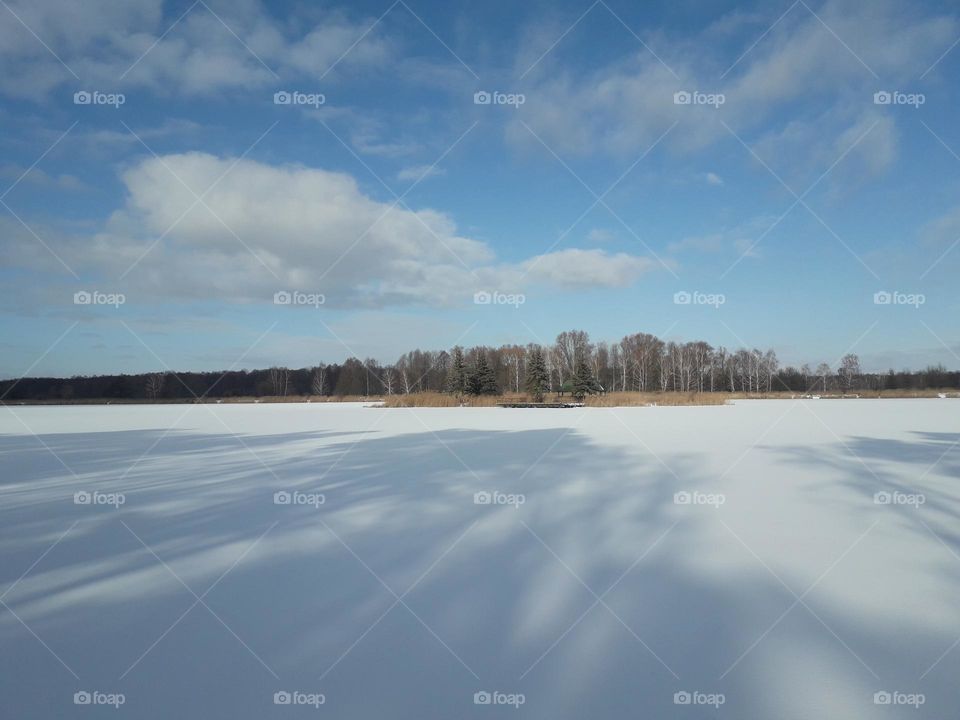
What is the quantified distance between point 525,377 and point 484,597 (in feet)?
168

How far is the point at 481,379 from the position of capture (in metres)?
44.3

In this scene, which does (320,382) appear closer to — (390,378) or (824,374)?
(390,378)

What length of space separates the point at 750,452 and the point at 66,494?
11047mm

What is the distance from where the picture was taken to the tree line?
153 feet

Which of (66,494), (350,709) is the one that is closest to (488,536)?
(350,709)

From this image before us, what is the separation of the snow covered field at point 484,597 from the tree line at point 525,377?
1338 inches

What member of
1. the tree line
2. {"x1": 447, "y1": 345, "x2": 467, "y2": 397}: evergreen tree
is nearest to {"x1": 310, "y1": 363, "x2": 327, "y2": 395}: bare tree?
the tree line

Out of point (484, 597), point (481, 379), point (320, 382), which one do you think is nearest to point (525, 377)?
point (481, 379)

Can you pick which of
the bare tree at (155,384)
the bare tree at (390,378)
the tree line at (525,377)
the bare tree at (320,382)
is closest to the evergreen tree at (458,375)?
the tree line at (525,377)

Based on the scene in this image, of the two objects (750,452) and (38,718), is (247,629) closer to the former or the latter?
(38,718)

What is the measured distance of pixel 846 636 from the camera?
2828mm

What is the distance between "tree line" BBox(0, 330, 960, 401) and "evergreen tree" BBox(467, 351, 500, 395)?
0.09 meters

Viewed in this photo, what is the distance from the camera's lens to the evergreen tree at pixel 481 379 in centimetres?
4388

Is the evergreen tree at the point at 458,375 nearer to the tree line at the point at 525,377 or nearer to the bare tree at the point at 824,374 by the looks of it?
the tree line at the point at 525,377
